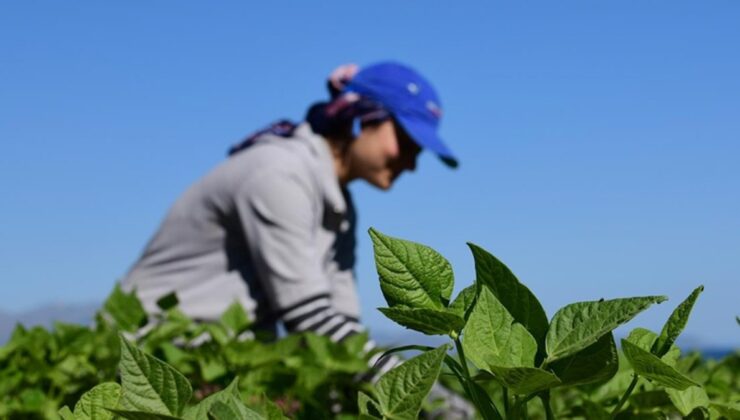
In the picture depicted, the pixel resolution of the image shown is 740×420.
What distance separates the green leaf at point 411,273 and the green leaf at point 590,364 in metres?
0.09

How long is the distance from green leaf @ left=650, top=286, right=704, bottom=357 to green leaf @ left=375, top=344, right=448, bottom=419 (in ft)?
0.57

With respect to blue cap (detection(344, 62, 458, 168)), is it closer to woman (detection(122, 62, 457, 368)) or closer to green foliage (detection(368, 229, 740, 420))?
woman (detection(122, 62, 457, 368))

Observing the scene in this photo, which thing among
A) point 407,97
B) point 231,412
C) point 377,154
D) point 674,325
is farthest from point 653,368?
point 407,97

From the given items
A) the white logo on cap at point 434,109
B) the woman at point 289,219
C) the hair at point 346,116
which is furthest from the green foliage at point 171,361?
the white logo on cap at point 434,109

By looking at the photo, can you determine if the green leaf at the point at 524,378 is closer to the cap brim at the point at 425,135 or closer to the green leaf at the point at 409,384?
the green leaf at the point at 409,384

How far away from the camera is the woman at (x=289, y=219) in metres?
3.32

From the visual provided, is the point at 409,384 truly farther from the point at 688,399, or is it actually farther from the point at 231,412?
the point at 688,399

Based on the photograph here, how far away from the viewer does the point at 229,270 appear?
3.49 m

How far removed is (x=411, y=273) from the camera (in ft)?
2.26

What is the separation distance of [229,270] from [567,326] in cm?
288

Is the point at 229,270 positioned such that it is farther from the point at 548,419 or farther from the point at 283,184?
the point at 548,419

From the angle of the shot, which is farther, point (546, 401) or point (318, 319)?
point (318, 319)

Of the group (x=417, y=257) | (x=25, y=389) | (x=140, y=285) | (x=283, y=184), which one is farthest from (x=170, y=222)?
(x=417, y=257)

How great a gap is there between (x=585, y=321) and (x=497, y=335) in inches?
2.2
